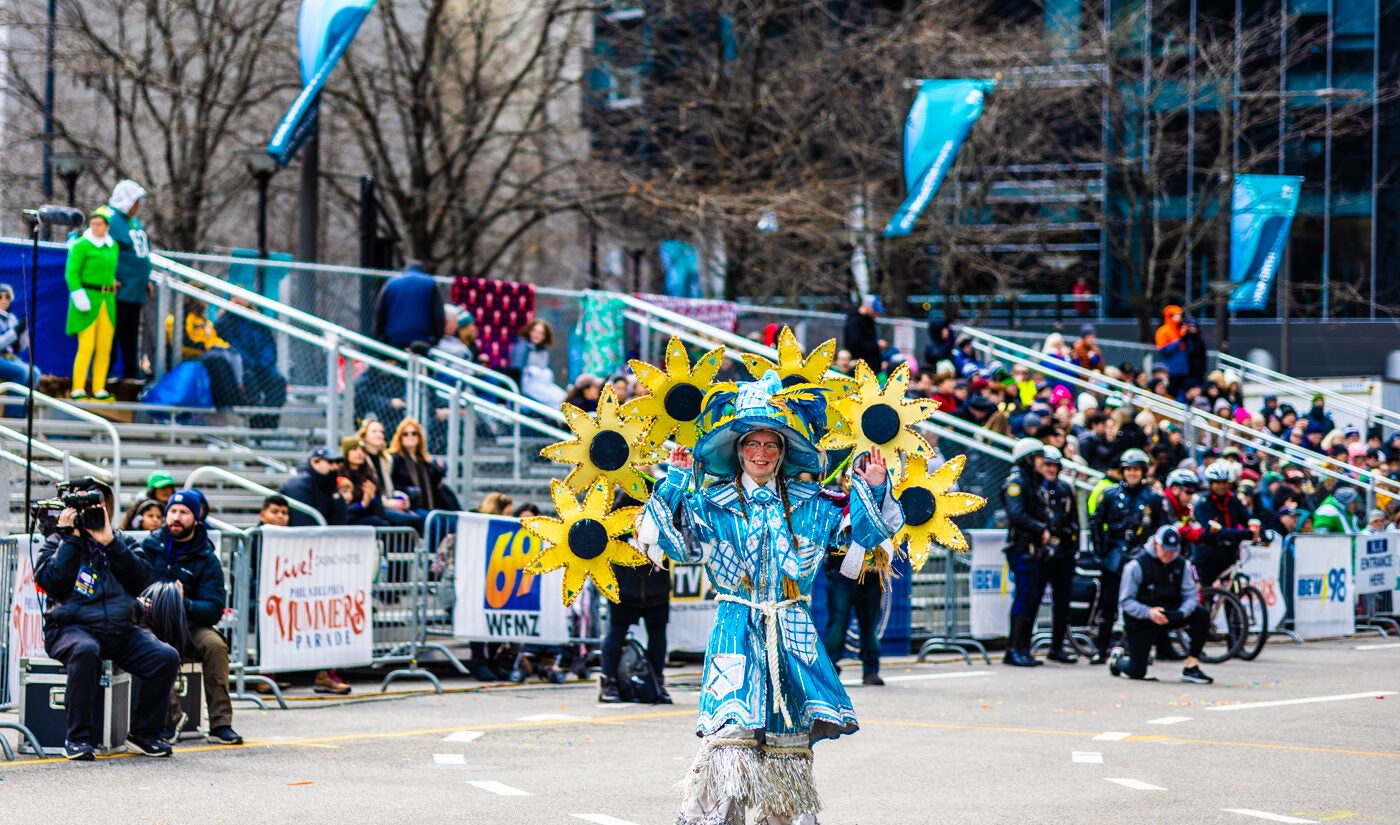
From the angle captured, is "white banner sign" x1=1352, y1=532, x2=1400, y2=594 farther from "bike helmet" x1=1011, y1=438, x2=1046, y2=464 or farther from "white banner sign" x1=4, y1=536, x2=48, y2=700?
"white banner sign" x1=4, y1=536, x2=48, y2=700

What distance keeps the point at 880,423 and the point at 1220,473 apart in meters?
10.2

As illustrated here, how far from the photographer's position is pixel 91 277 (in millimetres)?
16359

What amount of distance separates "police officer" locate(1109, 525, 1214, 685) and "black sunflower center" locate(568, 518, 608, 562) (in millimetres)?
8365

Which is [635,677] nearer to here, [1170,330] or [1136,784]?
[1136,784]

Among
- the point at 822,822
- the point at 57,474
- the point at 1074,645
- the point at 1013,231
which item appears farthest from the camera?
the point at 1013,231

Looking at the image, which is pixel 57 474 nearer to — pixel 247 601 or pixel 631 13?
pixel 247 601

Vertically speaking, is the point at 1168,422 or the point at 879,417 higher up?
the point at 1168,422

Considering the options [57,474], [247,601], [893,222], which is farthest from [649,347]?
[247,601]

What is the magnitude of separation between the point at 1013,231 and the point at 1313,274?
12.9 m

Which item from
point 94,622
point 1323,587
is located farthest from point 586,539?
point 1323,587

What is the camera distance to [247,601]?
40.1 ft

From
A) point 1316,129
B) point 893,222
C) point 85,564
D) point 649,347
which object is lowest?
point 85,564

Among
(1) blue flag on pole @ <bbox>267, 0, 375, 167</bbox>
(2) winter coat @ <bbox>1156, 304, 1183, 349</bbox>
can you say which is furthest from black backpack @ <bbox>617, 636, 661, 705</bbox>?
(2) winter coat @ <bbox>1156, 304, 1183, 349</bbox>

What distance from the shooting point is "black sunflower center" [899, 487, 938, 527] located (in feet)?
24.2
